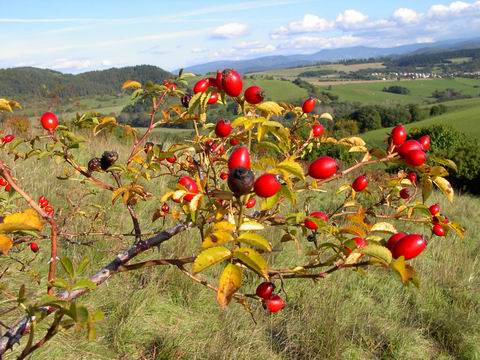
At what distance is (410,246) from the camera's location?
0.98 metres

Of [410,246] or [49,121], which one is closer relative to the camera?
[410,246]

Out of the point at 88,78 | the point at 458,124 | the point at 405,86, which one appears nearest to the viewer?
the point at 458,124

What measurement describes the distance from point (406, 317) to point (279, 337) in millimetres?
1188

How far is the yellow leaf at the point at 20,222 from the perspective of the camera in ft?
3.02

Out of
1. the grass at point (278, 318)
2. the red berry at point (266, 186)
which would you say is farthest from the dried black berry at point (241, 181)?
the grass at point (278, 318)

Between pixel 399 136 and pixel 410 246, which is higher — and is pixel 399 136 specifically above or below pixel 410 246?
above

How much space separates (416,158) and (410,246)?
295 millimetres

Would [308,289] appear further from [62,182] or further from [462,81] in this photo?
[462,81]

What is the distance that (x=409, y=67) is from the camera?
11400cm

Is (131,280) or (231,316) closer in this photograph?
(231,316)

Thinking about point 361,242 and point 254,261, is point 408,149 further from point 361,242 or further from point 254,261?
point 254,261

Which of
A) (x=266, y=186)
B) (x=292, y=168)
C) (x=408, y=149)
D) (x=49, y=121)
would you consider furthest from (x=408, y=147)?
(x=49, y=121)

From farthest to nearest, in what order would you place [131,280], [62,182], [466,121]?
[466,121] → [62,182] → [131,280]

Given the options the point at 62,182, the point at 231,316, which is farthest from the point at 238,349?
the point at 62,182
